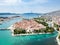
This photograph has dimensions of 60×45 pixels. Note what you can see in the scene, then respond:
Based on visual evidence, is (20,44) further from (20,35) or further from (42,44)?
(20,35)

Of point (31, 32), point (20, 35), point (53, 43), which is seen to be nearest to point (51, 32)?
point (31, 32)

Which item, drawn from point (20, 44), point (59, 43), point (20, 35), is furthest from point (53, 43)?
point (20, 35)

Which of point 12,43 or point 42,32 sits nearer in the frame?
point 12,43

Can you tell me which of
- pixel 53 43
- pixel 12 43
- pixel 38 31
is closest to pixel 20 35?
pixel 38 31

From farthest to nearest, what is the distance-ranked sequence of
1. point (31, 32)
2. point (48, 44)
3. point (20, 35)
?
point (31, 32), point (20, 35), point (48, 44)

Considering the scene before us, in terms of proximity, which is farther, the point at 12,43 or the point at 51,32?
the point at 51,32

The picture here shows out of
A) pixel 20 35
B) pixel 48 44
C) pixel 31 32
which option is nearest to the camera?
pixel 48 44

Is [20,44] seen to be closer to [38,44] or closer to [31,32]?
[38,44]
